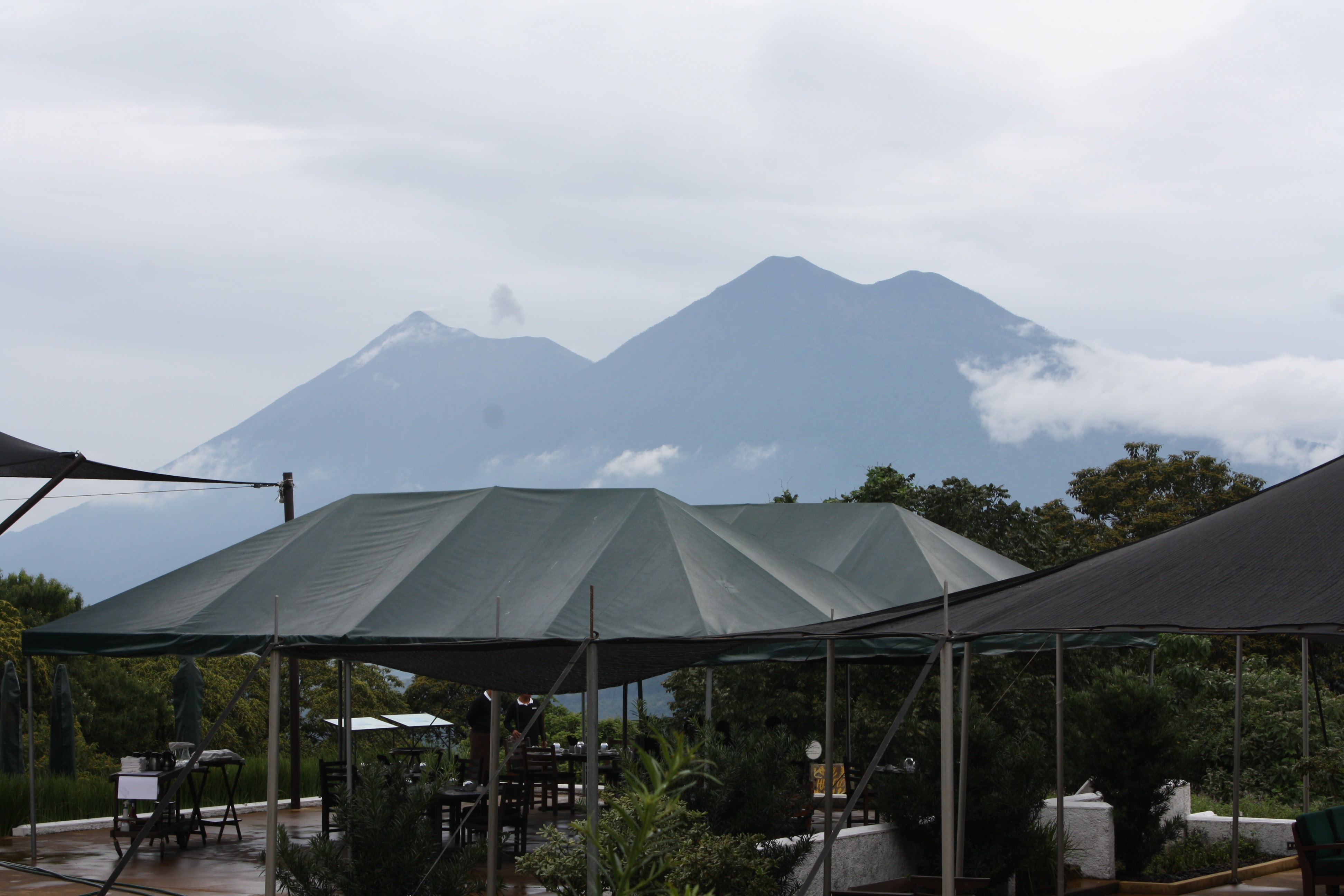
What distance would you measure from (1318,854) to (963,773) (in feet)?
8.52

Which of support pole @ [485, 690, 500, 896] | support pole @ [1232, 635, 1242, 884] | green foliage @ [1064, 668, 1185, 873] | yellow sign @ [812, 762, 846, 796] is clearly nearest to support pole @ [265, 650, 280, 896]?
support pole @ [485, 690, 500, 896]

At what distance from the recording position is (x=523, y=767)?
11.8 metres

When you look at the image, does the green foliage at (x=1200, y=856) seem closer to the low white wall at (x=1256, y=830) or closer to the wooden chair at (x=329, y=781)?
the low white wall at (x=1256, y=830)

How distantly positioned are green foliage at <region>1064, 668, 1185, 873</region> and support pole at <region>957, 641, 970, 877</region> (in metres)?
2.11

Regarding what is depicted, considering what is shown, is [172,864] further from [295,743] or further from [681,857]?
[681,857]

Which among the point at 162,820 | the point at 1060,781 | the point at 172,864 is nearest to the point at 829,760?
the point at 1060,781

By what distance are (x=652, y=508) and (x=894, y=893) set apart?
5.47m

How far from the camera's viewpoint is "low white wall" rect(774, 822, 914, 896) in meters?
8.80

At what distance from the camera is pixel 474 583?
12.7m

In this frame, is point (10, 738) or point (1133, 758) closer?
point (1133, 758)

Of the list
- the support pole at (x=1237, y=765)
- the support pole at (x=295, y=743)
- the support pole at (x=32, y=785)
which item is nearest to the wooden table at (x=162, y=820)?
the support pole at (x=32, y=785)

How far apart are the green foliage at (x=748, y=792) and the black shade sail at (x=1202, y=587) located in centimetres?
93

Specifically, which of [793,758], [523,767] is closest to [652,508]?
A: [523,767]

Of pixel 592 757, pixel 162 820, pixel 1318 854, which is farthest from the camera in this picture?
pixel 162 820
